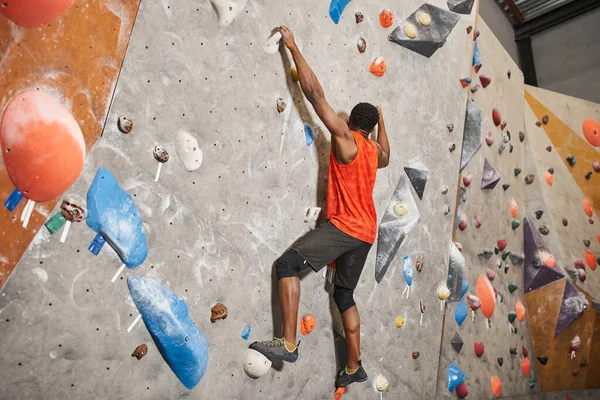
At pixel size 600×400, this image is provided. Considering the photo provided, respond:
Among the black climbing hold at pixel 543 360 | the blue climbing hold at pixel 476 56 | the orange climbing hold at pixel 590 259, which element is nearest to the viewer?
the blue climbing hold at pixel 476 56

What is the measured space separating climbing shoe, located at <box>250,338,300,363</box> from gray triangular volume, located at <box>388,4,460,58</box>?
2010mm

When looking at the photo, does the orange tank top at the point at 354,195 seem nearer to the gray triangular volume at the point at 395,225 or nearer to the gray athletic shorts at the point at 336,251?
the gray athletic shorts at the point at 336,251

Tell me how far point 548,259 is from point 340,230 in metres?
3.00

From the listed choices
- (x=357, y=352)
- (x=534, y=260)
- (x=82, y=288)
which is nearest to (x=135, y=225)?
(x=82, y=288)

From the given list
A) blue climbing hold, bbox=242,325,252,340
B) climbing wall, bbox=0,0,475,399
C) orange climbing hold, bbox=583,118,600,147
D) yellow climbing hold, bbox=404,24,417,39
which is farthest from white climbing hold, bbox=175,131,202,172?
orange climbing hold, bbox=583,118,600,147

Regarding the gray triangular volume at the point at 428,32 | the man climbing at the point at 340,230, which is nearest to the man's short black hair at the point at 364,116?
the man climbing at the point at 340,230

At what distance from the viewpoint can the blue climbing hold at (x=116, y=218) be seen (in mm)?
1779

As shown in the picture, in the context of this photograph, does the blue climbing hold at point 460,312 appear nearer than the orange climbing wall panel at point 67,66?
No

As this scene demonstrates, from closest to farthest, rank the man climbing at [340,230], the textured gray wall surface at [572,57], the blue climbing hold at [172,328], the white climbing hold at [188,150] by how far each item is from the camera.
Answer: the blue climbing hold at [172,328], the white climbing hold at [188,150], the man climbing at [340,230], the textured gray wall surface at [572,57]

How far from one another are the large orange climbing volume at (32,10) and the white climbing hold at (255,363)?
1.49 m

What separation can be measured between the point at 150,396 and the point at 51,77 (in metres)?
1.18

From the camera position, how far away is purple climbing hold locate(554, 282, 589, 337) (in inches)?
177

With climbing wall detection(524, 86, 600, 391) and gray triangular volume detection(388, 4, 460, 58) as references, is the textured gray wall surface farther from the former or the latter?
gray triangular volume detection(388, 4, 460, 58)

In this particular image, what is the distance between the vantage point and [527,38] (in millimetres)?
6945
